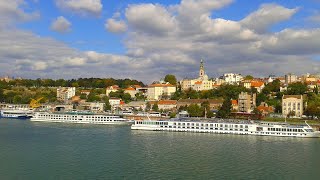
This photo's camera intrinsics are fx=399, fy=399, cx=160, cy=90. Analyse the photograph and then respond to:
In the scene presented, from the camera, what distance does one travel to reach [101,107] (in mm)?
48062

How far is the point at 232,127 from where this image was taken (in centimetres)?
2409

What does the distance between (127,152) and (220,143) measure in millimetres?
5119

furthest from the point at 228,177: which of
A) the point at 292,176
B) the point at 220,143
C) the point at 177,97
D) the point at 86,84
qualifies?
the point at 86,84

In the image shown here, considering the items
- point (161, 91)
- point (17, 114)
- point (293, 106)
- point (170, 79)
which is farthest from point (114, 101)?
point (293, 106)

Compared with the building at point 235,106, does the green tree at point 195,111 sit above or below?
below

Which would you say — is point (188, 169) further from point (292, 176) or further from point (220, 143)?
point (220, 143)

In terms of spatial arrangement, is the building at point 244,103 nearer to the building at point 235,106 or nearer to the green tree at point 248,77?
the building at point 235,106

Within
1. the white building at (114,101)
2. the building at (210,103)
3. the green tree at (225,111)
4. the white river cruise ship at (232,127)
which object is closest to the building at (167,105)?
the building at (210,103)

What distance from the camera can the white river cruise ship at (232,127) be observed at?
A: 891 inches

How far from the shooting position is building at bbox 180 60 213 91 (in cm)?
5303

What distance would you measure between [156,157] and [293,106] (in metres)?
21.5

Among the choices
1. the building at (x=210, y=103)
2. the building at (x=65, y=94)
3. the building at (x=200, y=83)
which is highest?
the building at (x=200, y=83)

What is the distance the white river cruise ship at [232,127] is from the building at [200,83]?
27.4m

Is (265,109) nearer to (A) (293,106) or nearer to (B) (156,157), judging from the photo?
(A) (293,106)
